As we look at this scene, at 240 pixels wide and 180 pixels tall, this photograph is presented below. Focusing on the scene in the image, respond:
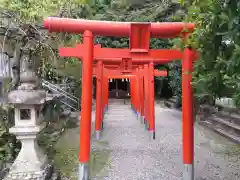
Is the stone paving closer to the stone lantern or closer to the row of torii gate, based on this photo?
the row of torii gate

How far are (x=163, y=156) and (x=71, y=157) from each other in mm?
2065

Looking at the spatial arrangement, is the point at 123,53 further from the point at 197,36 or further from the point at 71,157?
the point at 71,157

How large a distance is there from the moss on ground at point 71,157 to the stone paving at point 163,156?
0.19m

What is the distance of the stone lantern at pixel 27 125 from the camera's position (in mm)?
3889

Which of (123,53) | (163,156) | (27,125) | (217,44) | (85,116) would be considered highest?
(123,53)

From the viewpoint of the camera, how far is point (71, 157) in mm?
5500

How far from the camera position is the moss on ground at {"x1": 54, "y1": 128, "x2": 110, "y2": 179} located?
475cm

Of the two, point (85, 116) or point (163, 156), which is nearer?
point (85, 116)

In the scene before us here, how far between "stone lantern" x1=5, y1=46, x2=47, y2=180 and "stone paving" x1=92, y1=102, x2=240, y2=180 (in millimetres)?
1123

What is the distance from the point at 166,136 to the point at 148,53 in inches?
178

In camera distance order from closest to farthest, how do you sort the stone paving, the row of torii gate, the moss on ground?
1. the row of torii gate
2. the stone paving
3. the moss on ground

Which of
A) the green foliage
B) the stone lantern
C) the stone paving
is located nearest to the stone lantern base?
the stone lantern

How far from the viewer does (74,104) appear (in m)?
12.3

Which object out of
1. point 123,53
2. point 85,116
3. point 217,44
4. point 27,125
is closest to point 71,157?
point 27,125
